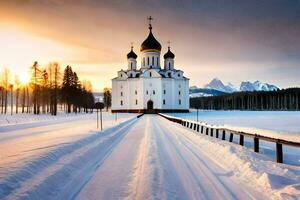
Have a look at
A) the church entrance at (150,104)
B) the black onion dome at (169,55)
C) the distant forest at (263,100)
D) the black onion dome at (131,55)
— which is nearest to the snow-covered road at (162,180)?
the church entrance at (150,104)

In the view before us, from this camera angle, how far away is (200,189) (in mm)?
6523

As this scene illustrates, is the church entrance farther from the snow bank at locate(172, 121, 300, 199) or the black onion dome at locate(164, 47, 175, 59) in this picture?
the snow bank at locate(172, 121, 300, 199)

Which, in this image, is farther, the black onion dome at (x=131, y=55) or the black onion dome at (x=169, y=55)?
the black onion dome at (x=131, y=55)

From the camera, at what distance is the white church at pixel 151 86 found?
86125 mm

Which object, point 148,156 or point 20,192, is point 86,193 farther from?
point 148,156

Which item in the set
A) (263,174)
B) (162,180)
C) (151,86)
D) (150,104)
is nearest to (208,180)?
(162,180)

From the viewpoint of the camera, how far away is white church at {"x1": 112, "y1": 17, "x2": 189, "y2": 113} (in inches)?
3391

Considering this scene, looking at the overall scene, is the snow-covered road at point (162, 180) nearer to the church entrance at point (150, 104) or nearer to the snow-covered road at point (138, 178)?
the snow-covered road at point (138, 178)

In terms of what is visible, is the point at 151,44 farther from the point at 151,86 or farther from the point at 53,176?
the point at 53,176

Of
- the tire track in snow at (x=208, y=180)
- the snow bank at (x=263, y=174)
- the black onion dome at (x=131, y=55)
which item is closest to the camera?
the tire track in snow at (x=208, y=180)

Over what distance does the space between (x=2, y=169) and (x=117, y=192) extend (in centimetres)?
354

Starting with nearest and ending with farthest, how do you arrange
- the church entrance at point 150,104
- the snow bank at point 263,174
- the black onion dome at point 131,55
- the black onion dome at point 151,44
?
the snow bank at point 263,174, the church entrance at point 150,104, the black onion dome at point 151,44, the black onion dome at point 131,55

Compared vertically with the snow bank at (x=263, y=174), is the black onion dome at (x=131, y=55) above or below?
above

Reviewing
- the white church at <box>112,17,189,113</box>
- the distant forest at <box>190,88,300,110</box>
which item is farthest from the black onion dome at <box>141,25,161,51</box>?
the distant forest at <box>190,88,300,110</box>
